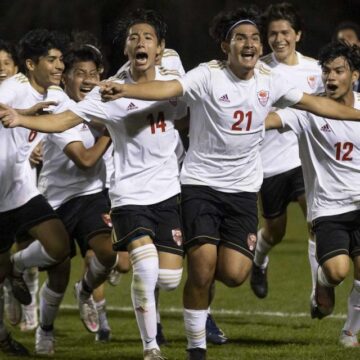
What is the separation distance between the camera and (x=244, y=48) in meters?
8.05

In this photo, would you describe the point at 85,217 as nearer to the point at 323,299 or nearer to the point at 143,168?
the point at 143,168

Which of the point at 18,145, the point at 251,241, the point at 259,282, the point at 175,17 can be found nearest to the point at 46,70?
the point at 18,145

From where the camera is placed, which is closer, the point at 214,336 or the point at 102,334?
the point at 214,336

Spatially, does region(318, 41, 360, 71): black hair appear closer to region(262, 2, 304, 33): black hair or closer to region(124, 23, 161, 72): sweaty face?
region(124, 23, 161, 72): sweaty face

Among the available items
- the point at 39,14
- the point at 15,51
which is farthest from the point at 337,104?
the point at 39,14

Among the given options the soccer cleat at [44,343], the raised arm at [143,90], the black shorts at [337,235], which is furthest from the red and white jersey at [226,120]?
the soccer cleat at [44,343]

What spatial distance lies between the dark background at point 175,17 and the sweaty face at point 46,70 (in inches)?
392

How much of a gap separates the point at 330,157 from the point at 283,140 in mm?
1914

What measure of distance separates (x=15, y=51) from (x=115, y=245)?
279 centimetres

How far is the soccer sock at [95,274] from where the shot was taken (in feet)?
30.9

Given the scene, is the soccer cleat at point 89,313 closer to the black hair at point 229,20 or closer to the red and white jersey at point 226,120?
the red and white jersey at point 226,120

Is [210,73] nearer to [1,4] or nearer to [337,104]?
[337,104]

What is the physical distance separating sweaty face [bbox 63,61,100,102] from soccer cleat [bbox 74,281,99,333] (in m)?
1.50

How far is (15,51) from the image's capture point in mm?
10250
